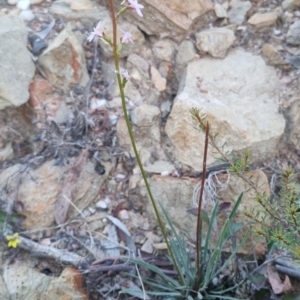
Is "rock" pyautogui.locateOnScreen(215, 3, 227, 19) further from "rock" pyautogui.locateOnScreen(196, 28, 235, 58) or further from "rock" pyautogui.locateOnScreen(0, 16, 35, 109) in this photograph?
"rock" pyautogui.locateOnScreen(0, 16, 35, 109)

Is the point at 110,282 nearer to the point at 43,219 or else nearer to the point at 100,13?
the point at 43,219

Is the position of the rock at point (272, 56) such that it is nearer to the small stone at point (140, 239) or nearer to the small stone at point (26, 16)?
the small stone at point (140, 239)

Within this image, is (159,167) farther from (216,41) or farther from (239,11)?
(239,11)

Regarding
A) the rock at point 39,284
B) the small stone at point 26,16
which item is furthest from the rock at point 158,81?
the rock at point 39,284

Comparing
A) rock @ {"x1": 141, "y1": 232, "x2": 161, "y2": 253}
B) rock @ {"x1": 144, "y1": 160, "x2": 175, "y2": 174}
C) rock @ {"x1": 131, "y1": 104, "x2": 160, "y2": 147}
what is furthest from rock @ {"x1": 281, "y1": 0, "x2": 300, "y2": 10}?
rock @ {"x1": 141, "y1": 232, "x2": 161, "y2": 253}

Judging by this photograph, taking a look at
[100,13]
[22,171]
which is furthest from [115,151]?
[100,13]
